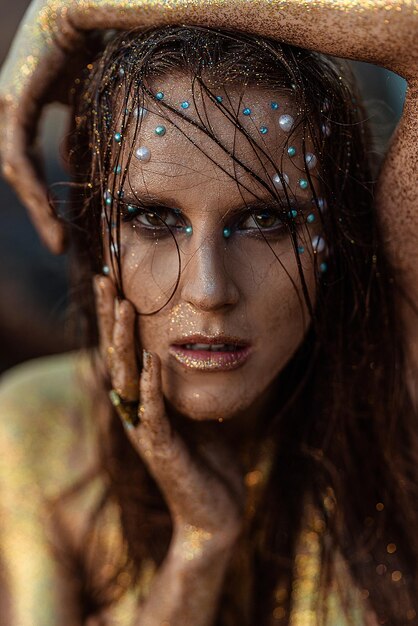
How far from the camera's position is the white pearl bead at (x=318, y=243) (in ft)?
4.31

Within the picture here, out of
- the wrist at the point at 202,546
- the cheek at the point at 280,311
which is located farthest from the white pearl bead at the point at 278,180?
the wrist at the point at 202,546

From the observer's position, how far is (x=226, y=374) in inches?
51.6

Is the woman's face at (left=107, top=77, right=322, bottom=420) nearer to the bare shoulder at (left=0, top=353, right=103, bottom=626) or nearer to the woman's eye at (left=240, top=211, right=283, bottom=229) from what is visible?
the woman's eye at (left=240, top=211, right=283, bottom=229)

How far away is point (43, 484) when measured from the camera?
1.68 metres

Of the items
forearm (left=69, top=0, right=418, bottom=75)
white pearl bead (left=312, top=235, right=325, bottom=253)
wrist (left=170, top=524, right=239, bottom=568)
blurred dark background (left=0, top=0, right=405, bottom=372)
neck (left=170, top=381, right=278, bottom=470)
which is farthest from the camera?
blurred dark background (left=0, top=0, right=405, bottom=372)

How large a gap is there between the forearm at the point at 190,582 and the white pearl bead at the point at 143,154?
2.11 feet

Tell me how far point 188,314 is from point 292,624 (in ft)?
2.20

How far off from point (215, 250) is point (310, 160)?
7.9 inches

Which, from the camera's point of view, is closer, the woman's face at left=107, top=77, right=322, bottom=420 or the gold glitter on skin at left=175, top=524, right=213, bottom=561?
the woman's face at left=107, top=77, right=322, bottom=420

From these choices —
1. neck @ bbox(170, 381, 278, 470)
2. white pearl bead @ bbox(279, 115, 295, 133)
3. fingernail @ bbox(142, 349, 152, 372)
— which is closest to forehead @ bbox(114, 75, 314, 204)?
white pearl bead @ bbox(279, 115, 295, 133)

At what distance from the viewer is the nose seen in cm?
121

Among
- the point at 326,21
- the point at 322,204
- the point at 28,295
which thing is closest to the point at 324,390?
the point at 322,204

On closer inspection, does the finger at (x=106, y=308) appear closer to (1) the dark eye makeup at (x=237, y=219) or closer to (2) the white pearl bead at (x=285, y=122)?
(1) the dark eye makeup at (x=237, y=219)

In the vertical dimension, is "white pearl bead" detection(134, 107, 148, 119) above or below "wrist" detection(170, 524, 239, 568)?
above
